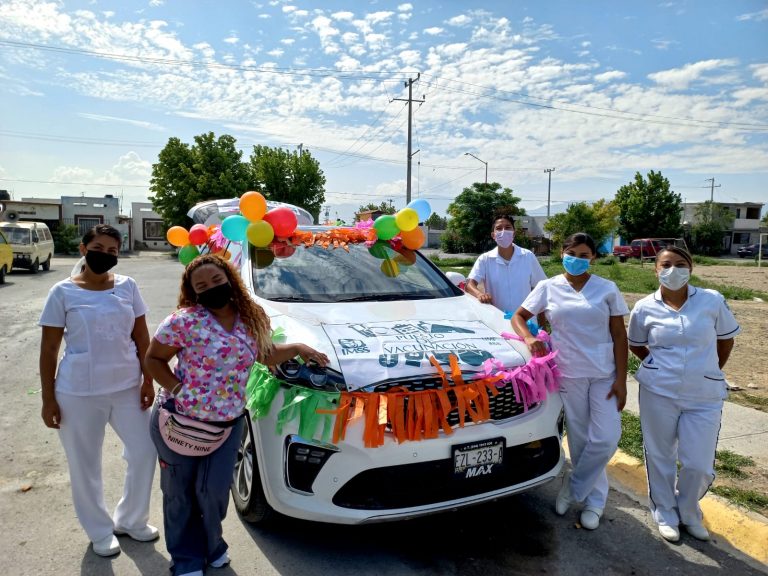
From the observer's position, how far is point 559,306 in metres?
3.63

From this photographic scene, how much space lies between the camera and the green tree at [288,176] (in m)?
37.4

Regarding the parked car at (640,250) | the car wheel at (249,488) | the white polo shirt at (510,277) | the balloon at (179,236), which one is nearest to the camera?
the car wheel at (249,488)

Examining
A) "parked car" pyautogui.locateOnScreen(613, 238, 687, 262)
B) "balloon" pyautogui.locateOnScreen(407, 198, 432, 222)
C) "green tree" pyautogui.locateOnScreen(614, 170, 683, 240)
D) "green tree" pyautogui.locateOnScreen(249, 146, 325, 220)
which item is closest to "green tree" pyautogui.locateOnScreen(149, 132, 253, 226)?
"green tree" pyautogui.locateOnScreen(249, 146, 325, 220)

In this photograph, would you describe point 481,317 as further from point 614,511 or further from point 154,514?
point 154,514

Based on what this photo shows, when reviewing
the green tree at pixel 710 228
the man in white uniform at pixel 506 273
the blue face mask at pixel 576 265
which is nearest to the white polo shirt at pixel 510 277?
the man in white uniform at pixel 506 273

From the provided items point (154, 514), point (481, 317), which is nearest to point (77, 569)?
point (154, 514)

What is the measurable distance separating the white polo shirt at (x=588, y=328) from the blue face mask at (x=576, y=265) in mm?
96

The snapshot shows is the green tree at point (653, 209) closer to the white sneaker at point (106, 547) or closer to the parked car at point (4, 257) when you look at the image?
the parked car at point (4, 257)

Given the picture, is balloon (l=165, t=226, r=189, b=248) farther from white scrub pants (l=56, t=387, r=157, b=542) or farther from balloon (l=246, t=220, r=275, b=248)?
white scrub pants (l=56, t=387, r=157, b=542)

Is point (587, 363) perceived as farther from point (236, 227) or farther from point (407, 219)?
point (236, 227)

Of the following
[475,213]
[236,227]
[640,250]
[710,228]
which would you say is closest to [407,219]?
[236,227]

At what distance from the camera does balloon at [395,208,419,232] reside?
15.4 ft

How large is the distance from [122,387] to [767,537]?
382 cm

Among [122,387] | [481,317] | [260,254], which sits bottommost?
[122,387]
